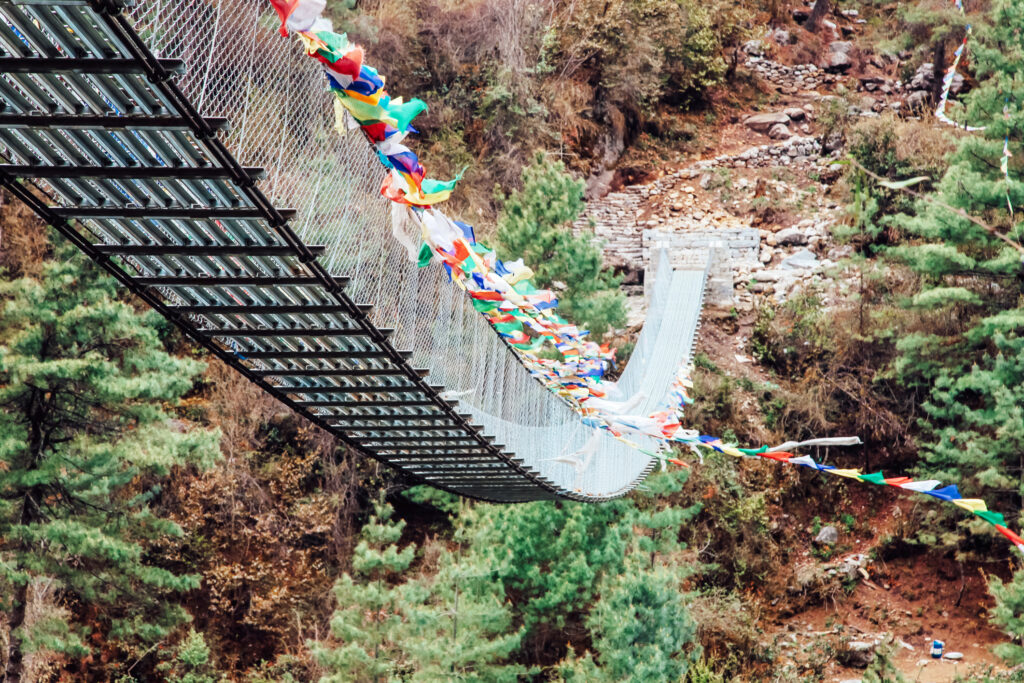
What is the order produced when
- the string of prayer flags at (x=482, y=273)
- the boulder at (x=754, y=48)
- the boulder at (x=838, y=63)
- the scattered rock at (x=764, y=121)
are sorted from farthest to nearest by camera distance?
the boulder at (x=754, y=48), the boulder at (x=838, y=63), the scattered rock at (x=764, y=121), the string of prayer flags at (x=482, y=273)

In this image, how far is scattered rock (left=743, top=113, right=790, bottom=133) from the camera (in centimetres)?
1334

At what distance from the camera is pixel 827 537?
31.3 feet

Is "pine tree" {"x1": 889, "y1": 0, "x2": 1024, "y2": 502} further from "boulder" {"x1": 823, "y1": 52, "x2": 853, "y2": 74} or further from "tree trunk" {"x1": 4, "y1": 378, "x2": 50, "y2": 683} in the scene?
"tree trunk" {"x1": 4, "y1": 378, "x2": 50, "y2": 683}

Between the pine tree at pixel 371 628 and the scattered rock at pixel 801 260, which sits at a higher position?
the scattered rock at pixel 801 260

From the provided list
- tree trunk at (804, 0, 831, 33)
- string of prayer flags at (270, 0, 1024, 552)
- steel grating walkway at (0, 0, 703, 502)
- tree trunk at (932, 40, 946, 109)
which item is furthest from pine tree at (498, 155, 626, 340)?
tree trunk at (804, 0, 831, 33)

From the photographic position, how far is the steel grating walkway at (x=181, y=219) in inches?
85.7

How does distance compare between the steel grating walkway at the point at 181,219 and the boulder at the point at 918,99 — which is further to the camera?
the boulder at the point at 918,99

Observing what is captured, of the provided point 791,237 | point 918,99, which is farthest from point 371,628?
point 918,99

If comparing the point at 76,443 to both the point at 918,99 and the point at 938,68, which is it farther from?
the point at 938,68

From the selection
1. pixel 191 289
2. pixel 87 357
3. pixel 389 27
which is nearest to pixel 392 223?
pixel 191 289

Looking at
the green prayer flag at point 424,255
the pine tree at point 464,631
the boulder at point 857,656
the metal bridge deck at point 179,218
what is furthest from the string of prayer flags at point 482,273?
the boulder at point 857,656

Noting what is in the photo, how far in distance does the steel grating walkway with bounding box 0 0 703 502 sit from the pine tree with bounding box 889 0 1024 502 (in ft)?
17.4

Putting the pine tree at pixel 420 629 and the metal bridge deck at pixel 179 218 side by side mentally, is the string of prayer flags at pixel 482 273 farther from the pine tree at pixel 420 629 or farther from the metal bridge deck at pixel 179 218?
the pine tree at pixel 420 629

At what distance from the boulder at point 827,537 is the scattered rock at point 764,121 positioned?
18.3 feet
